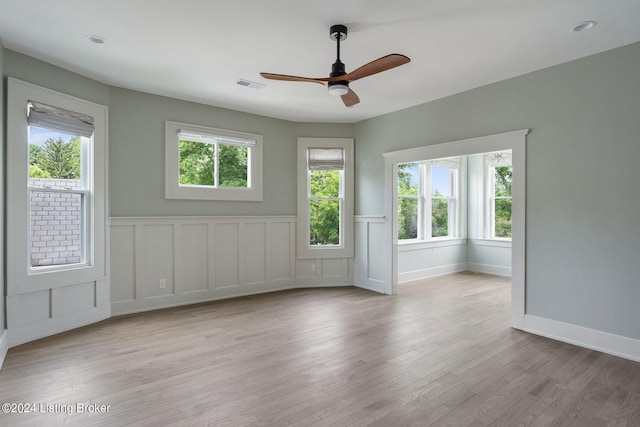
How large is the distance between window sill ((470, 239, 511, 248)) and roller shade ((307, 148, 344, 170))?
354 centimetres

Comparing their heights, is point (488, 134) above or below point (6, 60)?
below

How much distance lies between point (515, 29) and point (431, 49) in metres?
0.67

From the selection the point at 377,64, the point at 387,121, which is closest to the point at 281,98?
the point at 387,121

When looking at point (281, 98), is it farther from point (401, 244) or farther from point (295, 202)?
point (401, 244)

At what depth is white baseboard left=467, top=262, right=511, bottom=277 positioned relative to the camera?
6.78 metres

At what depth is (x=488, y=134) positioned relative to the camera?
4117 mm

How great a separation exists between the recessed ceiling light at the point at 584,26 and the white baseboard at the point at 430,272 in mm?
4376

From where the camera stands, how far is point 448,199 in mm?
7375

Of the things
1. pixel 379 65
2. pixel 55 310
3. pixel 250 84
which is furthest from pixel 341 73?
pixel 55 310

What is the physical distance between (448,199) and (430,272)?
1.65 metres

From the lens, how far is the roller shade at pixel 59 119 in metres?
3.40

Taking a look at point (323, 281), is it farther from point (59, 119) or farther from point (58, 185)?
point (59, 119)

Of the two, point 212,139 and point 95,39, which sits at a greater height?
point 95,39

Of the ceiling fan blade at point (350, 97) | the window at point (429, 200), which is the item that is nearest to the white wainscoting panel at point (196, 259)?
the window at point (429, 200)
